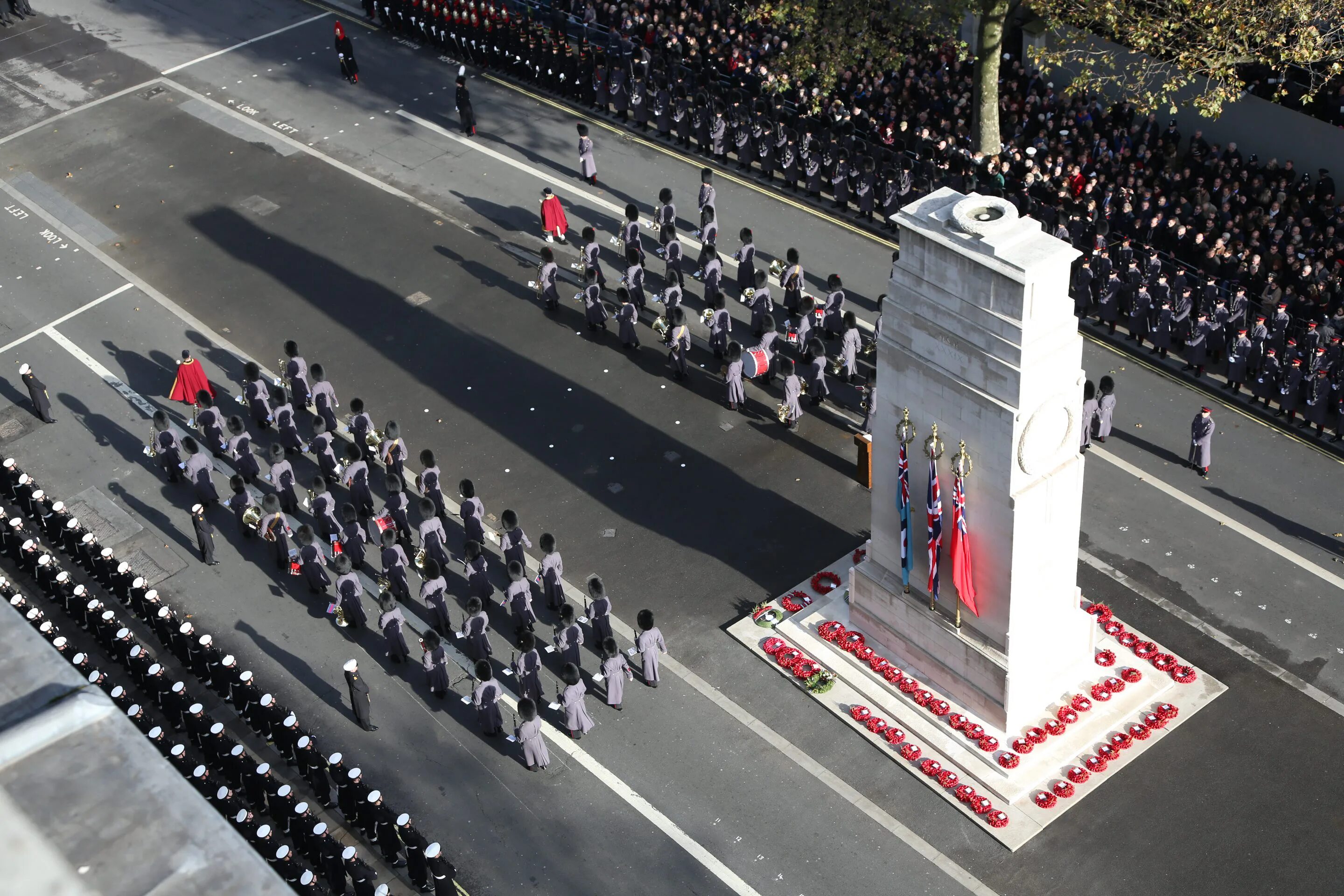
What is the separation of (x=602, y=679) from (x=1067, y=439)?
7.75m

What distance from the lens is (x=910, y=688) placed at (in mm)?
24078

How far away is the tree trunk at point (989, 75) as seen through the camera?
33.5 meters

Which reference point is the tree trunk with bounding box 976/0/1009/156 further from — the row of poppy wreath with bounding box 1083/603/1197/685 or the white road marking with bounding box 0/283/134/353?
the white road marking with bounding box 0/283/134/353

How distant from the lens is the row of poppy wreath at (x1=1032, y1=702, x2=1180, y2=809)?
2266 cm

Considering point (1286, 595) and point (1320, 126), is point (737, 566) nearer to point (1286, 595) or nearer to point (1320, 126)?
point (1286, 595)

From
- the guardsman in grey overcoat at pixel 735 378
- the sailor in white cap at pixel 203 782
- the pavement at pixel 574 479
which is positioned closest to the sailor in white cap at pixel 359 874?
the pavement at pixel 574 479

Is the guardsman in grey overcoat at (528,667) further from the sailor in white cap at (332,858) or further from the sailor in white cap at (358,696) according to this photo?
the sailor in white cap at (332,858)

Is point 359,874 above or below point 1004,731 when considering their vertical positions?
above

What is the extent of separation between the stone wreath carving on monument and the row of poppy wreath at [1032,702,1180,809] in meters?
4.47

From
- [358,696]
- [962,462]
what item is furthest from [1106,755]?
[358,696]

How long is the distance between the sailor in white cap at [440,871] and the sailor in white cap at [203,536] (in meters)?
7.86

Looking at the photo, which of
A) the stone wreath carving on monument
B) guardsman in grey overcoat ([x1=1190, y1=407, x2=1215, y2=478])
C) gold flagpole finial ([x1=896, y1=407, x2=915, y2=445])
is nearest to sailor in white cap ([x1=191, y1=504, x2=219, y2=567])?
gold flagpole finial ([x1=896, y1=407, x2=915, y2=445])

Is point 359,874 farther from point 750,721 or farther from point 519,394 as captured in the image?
point 519,394

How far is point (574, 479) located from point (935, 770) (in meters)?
8.58
